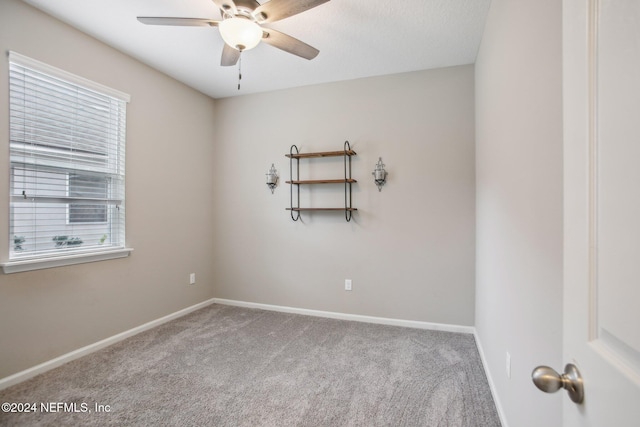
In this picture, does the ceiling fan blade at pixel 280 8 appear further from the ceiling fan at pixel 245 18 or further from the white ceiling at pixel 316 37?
the white ceiling at pixel 316 37

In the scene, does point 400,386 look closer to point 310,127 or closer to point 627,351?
point 627,351

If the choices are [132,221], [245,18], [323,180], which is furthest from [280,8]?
[132,221]

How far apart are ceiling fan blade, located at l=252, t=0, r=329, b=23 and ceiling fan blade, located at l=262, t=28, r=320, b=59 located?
11cm

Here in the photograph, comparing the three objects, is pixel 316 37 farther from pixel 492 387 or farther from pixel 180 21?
pixel 492 387

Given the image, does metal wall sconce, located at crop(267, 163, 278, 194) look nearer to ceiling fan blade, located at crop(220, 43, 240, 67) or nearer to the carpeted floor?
ceiling fan blade, located at crop(220, 43, 240, 67)

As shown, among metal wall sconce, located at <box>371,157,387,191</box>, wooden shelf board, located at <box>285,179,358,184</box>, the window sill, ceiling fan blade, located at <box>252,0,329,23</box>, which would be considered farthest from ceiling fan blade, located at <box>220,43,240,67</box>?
the window sill

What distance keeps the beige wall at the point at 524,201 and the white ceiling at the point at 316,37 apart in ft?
1.32

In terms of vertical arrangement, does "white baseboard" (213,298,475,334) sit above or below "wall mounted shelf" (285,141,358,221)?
below

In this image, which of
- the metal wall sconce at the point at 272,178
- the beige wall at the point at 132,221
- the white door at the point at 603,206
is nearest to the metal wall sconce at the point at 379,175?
the metal wall sconce at the point at 272,178

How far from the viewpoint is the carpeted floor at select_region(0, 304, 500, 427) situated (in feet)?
5.79

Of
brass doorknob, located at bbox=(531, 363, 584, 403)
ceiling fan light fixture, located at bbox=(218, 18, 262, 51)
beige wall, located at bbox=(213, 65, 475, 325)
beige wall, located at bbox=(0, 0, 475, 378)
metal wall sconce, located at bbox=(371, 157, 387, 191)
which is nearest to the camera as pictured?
brass doorknob, located at bbox=(531, 363, 584, 403)

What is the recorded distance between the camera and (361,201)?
329 centimetres

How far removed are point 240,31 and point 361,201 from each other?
2.01 m

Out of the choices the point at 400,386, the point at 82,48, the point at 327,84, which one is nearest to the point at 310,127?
the point at 327,84
